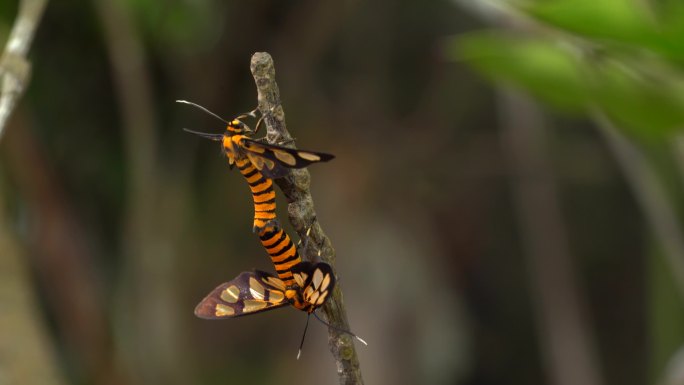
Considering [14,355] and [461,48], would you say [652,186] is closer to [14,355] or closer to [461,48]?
[461,48]

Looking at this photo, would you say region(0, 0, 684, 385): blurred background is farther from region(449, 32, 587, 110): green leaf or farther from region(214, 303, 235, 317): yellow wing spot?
region(214, 303, 235, 317): yellow wing spot

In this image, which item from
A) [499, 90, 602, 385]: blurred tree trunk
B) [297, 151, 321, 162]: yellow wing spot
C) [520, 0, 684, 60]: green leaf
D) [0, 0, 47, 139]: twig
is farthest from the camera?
[499, 90, 602, 385]: blurred tree trunk

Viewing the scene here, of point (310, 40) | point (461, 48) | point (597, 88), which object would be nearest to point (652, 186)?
point (597, 88)

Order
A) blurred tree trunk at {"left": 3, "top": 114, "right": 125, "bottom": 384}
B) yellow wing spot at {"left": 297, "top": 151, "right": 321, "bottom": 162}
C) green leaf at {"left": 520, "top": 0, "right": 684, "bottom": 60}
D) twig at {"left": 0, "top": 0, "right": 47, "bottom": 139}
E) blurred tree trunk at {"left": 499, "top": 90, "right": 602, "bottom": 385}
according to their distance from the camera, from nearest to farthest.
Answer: yellow wing spot at {"left": 297, "top": 151, "right": 321, "bottom": 162} < twig at {"left": 0, "top": 0, "right": 47, "bottom": 139} < green leaf at {"left": 520, "top": 0, "right": 684, "bottom": 60} < blurred tree trunk at {"left": 3, "top": 114, "right": 125, "bottom": 384} < blurred tree trunk at {"left": 499, "top": 90, "right": 602, "bottom": 385}

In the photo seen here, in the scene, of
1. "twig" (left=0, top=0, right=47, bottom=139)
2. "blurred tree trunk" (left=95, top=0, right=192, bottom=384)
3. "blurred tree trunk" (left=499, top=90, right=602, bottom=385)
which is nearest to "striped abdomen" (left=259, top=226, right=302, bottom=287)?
"twig" (left=0, top=0, right=47, bottom=139)

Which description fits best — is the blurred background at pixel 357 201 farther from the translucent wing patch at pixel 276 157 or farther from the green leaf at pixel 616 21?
the translucent wing patch at pixel 276 157

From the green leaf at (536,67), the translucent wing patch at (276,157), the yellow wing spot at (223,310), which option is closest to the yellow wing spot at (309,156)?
the translucent wing patch at (276,157)

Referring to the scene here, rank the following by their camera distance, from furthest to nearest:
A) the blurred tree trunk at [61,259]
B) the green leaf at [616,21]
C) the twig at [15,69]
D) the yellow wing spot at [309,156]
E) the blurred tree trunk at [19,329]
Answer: the blurred tree trunk at [61,259], the blurred tree trunk at [19,329], the green leaf at [616,21], the twig at [15,69], the yellow wing spot at [309,156]

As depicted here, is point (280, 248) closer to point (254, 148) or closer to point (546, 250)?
point (254, 148)
